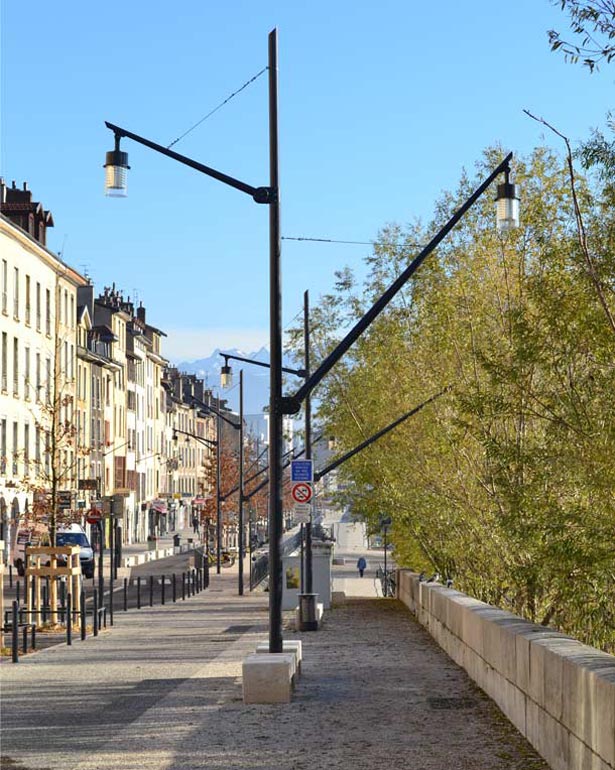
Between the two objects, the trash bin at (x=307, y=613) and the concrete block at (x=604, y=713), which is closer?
the concrete block at (x=604, y=713)

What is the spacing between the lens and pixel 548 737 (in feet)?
40.3

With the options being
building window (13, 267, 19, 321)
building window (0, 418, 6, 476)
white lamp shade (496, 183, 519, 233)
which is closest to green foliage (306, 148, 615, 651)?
white lamp shade (496, 183, 519, 233)

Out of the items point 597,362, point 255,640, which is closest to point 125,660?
point 255,640

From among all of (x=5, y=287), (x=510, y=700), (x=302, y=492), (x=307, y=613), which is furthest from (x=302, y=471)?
(x=5, y=287)

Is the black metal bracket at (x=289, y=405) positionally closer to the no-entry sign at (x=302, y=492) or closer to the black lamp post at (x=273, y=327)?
the black lamp post at (x=273, y=327)

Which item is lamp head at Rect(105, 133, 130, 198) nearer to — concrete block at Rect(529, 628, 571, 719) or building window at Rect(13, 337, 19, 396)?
concrete block at Rect(529, 628, 571, 719)

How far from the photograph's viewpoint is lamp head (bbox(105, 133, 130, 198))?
57.7 feet

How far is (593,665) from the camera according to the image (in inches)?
419

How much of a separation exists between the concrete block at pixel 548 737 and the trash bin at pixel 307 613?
18.7 metres

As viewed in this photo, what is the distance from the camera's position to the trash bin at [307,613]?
32.1 metres

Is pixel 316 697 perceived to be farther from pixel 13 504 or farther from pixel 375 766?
pixel 13 504

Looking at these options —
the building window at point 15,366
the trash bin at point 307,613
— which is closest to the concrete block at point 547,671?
the trash bin at point 307,613

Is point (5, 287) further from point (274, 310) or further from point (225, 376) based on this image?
point (274, 310)

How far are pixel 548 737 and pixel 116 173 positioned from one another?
8.44 m
